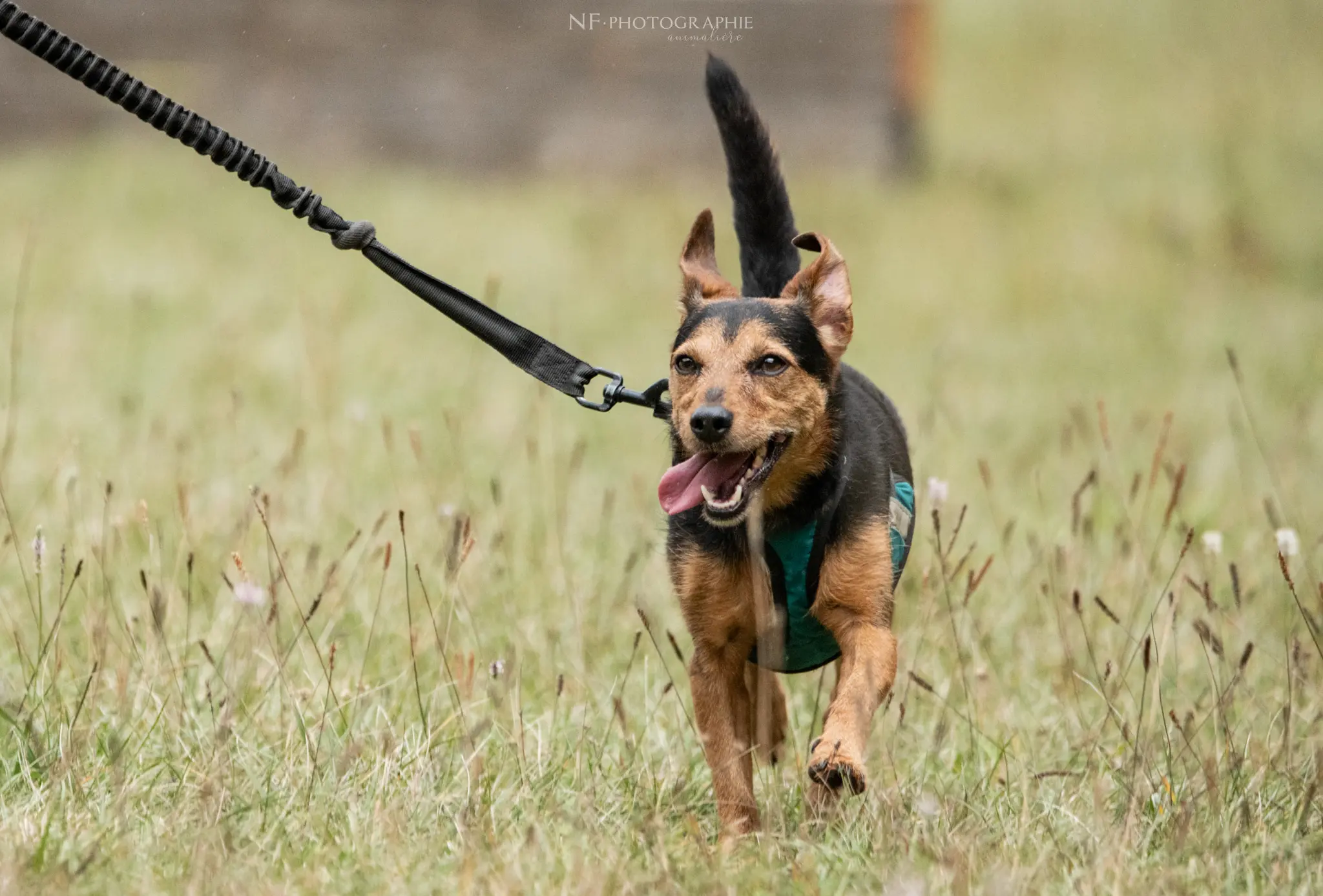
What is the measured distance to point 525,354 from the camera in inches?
129

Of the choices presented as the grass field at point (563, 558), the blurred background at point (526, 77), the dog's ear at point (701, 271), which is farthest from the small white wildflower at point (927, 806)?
the blurred background at point (526, 77)

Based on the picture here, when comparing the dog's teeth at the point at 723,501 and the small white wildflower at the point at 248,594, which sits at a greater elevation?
the dog's teeth at the point at 723,501

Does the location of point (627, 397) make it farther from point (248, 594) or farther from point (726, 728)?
point (248, 594)

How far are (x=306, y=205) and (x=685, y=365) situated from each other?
0.83 metres

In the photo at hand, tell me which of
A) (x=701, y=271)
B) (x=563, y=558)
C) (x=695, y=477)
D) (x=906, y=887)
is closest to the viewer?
(x=906, y=887)

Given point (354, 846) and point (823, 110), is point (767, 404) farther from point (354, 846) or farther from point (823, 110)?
point (823, 110)

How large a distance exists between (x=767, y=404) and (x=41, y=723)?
1.63m

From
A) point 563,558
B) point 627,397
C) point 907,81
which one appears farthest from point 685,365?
point 907,81

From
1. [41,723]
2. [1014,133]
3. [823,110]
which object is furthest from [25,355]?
[1014,133]

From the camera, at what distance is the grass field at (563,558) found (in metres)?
2.77

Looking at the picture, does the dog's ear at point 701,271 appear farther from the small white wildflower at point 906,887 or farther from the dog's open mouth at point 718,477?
the small white wildflower at point 906,887

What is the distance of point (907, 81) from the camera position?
14711 millimetres

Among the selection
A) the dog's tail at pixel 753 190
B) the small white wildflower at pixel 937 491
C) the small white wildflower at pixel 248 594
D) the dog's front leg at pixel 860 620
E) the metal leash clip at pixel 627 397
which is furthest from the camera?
the dog's tail at pixel 753 190

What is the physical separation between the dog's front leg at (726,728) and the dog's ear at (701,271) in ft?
2.51
